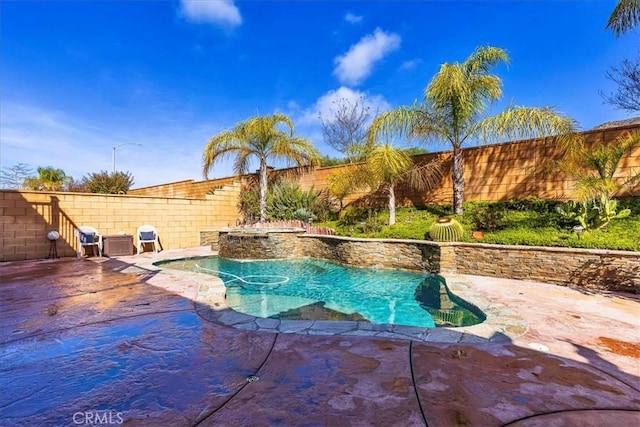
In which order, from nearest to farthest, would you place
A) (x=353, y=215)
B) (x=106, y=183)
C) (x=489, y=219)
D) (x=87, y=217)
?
(x=489, y=219) → (x=87, y=217) → (x=353, y=215) → (x=106, y=183)

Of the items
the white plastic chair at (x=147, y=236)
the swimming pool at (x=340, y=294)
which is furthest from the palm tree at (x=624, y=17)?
the white plastic chair at (x=147, y=236)

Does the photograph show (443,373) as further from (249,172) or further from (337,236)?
(249,172)

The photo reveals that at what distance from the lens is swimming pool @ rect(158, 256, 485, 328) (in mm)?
5109

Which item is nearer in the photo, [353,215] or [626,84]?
[626,84]

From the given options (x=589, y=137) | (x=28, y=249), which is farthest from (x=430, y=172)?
(x=28, y=249)

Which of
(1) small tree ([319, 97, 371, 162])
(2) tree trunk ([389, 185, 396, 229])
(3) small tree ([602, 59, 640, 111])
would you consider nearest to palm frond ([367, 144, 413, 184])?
(2) tree trunk ([389, 185, 396, 229])

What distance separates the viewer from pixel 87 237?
10.5 metres

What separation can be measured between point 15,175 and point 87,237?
1899cm

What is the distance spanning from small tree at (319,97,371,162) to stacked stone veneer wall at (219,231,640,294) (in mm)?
11343

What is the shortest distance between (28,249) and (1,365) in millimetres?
9385

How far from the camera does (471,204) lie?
1084 cm

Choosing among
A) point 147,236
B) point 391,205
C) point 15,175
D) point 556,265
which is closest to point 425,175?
point 391,205

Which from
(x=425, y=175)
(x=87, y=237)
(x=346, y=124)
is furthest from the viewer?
(x=346, y=124)

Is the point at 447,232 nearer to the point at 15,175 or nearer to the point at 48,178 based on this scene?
the point at 15,175
